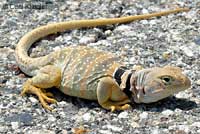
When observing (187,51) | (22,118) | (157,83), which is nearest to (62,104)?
(22,118)

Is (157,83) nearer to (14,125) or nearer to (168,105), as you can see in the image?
(168,105)

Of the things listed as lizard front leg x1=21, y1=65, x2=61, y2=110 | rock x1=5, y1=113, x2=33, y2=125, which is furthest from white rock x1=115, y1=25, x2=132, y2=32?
rock x1=5, y1=113, x2=33, y2=125

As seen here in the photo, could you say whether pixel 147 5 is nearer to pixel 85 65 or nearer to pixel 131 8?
pixel 131 8

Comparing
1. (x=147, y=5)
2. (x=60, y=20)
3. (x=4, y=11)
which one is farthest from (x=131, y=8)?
(x=4, y=11)

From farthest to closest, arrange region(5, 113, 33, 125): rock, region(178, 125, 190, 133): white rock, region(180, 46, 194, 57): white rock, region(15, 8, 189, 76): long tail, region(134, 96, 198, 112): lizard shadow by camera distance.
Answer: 1. region(180, 46, 194, 57): white rock
2. region(15, 8, 189, 76): long tail
3. region(134, 96, 198, 112): lizard shadow
4. region(5, 113, 33, 125): rock
5. region(178, 125, 190, 133): white rock

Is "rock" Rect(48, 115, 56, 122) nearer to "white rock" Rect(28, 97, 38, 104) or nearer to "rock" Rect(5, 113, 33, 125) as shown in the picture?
"rock" Rect(5, 113, 33, 125)

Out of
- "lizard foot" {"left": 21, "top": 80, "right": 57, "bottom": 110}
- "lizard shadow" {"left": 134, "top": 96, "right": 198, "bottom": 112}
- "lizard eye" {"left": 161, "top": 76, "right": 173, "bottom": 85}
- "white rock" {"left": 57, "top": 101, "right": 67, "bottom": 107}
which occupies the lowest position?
"lizard shadow" {"left": 134, "top": 96, "right": 198, "bottom": 112}

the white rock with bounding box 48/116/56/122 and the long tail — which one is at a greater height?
the long tail

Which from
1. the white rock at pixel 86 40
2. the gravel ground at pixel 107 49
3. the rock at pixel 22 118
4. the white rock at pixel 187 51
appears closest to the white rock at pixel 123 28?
the gravel ground at pixel 107 49
